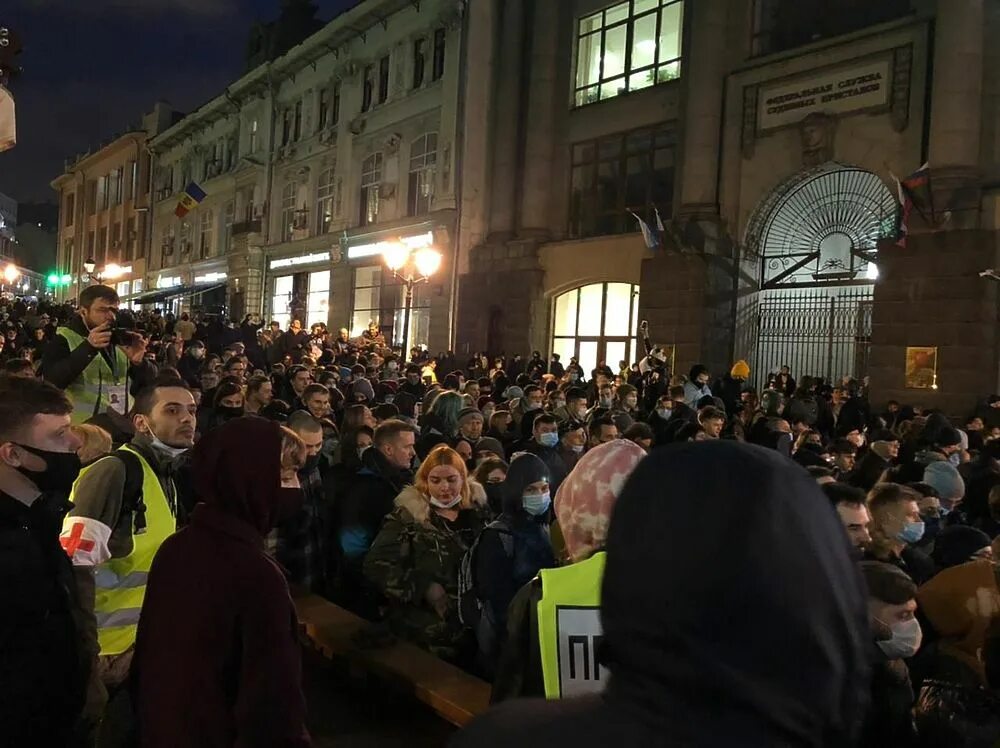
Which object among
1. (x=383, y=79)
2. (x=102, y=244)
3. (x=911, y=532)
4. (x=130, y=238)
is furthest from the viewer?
(x=102, y=244)

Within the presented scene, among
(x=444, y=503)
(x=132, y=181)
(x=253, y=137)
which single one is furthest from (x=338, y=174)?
(x=444, y=503)

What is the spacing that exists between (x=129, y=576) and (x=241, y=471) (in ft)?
3.95

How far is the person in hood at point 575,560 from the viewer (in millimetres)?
2498

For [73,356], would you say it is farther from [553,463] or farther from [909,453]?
[909,453]

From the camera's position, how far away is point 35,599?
2.72 m

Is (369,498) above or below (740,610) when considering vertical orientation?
below

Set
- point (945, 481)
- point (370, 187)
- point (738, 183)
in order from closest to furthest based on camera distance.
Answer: point (945, 481) < point (738, 183) < point (370, 187)

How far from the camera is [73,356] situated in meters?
5.56

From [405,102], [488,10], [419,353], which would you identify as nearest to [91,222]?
[405,102]

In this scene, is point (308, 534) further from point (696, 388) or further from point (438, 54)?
point (438, 54)

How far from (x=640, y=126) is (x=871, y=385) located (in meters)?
9.60

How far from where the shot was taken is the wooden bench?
12.7 ft

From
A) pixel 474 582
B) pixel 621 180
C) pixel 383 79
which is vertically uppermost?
pixel 383 79

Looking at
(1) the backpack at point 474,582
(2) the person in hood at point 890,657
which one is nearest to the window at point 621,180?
(1) the backpack at point 474,582
